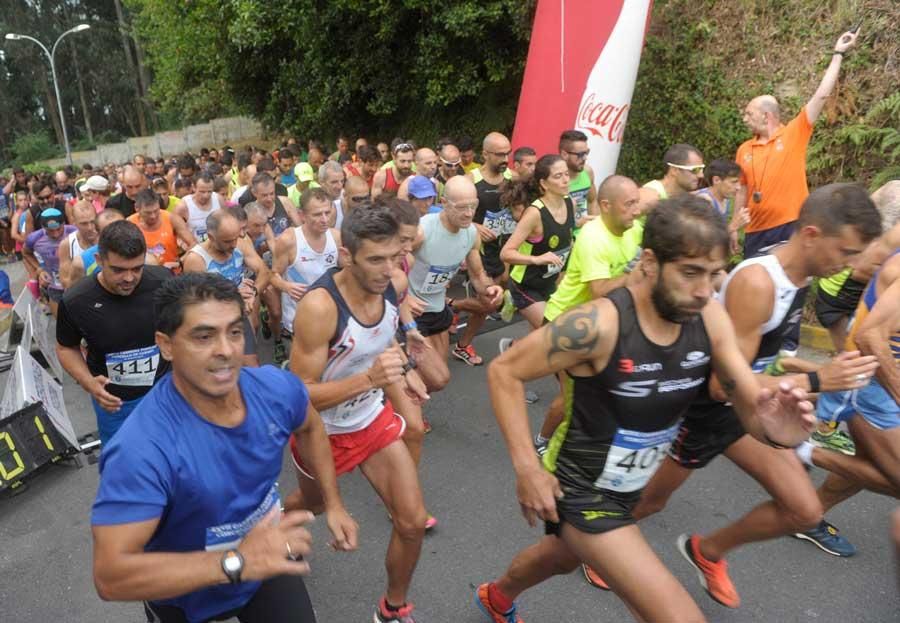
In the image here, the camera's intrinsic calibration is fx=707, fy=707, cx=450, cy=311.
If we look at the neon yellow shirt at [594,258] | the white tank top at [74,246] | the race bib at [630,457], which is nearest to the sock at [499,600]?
the race bib at [630,457]

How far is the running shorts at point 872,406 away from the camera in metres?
3.28

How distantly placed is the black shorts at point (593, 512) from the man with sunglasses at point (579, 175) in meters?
3.80

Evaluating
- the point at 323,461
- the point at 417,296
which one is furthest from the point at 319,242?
the point at 323,461

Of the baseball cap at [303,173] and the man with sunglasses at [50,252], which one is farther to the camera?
the baseball cap at [303,173]

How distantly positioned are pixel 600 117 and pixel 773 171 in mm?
2643

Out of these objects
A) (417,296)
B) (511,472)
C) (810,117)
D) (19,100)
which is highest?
(810,117)

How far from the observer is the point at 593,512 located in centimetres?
255

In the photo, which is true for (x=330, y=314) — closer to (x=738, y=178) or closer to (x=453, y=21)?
(x=738, y=178)

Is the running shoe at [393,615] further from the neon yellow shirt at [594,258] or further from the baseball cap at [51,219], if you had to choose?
the baseball cap at [51,219]

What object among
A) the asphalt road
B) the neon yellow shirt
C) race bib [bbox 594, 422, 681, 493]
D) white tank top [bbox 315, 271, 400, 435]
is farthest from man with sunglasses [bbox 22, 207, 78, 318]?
race bib [bbox 594, 422, 681, 493]

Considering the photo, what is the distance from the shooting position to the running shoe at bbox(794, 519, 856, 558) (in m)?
3.70

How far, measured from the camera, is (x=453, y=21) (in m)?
13.4

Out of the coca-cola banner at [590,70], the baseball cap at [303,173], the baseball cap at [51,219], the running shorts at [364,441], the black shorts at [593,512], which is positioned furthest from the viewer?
the baseball cap at [303,173]

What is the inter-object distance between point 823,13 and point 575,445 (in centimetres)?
812
